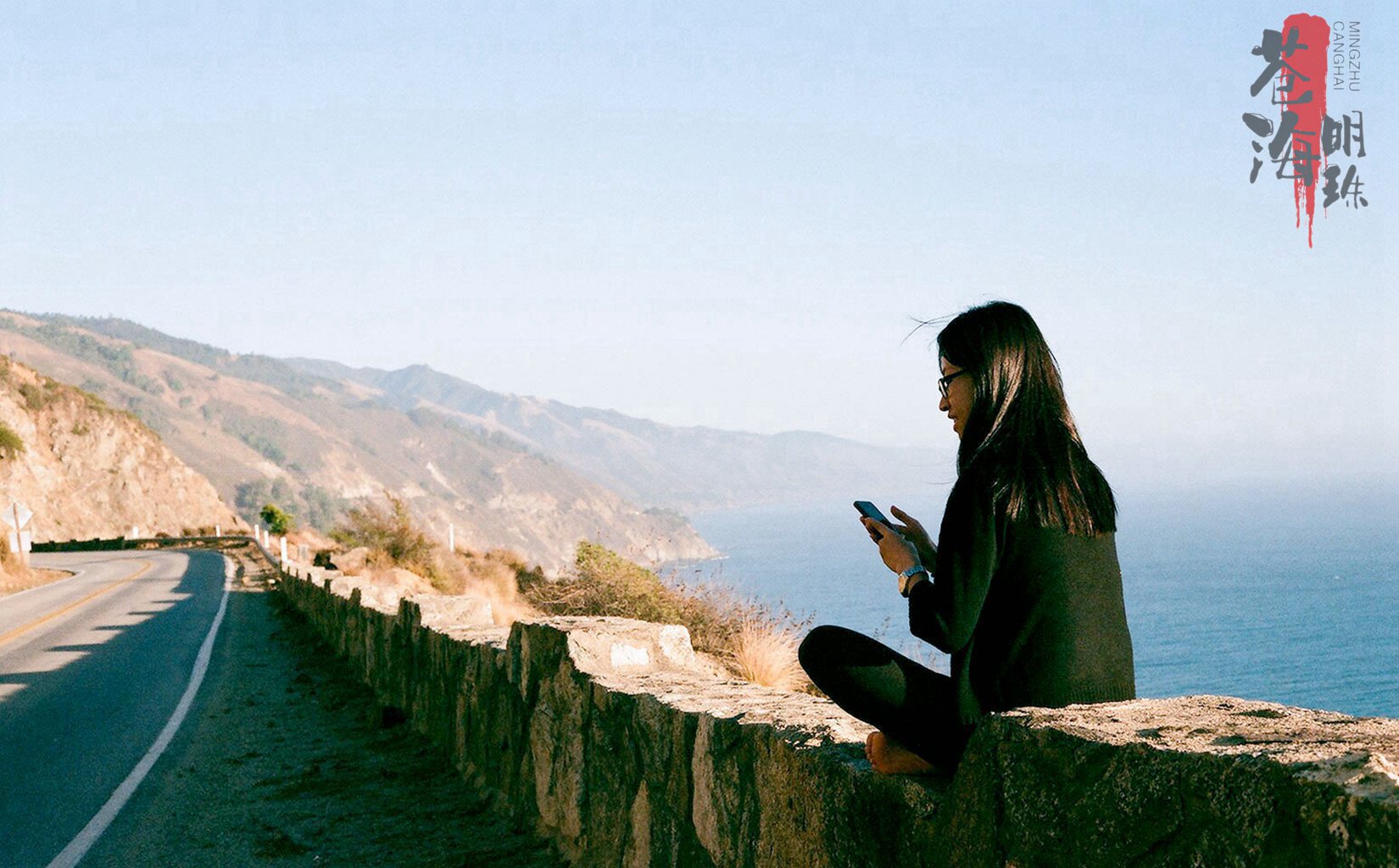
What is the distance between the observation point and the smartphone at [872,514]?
3.08 metres

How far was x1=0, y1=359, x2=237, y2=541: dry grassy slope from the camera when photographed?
71000mm

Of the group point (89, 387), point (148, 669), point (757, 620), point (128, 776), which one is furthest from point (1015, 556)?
point (89, 387)

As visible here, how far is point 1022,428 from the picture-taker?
2844 millimetres

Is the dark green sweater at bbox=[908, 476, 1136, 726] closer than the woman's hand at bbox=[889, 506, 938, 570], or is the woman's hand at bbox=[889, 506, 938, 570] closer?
the dark green sweater at bbox=[908, 476, 1136, 726]

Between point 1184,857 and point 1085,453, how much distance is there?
3.70ft

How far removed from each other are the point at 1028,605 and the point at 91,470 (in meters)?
84.2

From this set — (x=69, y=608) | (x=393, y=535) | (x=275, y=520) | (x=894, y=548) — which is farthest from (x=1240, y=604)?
(x=894, y=548)

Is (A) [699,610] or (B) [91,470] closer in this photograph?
(A) [699,610]

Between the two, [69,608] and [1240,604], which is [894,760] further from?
[1240,604]

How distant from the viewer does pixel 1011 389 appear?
291 centimetres

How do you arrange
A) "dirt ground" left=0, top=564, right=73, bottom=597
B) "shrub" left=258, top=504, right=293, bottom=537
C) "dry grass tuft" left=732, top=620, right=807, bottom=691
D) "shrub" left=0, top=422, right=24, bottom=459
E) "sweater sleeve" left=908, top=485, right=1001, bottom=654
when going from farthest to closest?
"shrub" left=0, top=422, right=24, bottom=459, "shrub" left=258, top=504, right=293, bottom=537, "dirt ground" left=0, top=564, right=73, bottom=597, "dry grass tuft" left=732, top=620, right=807, bottom=691, "sweater sleeve" left=908, top=485, right=1001, bottom=654

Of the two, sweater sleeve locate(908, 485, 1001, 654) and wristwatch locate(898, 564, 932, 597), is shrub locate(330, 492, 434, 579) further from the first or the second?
sweater sleeve locate(908, 485, 1001, 654)

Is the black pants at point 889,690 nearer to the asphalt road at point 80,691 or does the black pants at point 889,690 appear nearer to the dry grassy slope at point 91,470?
the asphalt road at point 80,691

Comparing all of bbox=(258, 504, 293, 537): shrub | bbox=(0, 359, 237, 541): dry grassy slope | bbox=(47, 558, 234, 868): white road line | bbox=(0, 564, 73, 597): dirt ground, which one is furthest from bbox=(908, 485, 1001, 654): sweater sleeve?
bbox=(0, 359, 237, 541): dry grassy slope
